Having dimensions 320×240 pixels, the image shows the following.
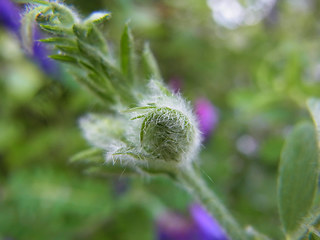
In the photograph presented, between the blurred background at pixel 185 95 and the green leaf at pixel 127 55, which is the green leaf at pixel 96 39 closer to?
the green leaf at pixel 127 55

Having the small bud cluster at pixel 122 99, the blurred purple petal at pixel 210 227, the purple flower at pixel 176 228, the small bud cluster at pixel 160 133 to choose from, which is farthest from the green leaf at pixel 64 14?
the purple flower at pixel 176 228

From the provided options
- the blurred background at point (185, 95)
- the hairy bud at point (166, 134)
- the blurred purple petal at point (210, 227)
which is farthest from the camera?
the blurred background at point (185, 95)

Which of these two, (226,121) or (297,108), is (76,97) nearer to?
(226,121)

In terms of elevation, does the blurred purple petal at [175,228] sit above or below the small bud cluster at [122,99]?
above

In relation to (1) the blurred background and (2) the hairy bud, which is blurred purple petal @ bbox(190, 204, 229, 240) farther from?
(2) the hairy bud

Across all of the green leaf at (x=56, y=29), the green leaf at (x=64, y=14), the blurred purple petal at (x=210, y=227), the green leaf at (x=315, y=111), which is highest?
the green leaf at (x=64, y=14)

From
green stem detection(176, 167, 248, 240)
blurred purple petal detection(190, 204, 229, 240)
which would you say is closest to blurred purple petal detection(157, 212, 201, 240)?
blurred purple petal detection(190, 204, 229, 240)
